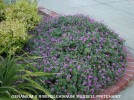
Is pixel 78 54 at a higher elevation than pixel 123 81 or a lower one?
higher

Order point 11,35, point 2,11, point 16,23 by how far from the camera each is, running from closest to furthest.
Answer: point 11,35
point 16,23
point 2,11

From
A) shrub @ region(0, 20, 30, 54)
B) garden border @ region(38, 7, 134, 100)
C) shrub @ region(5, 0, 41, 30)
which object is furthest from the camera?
shrub @ region(5, 0, 41, 30)

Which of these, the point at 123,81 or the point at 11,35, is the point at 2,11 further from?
the point at 123,81

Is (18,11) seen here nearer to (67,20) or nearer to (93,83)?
(67,20)

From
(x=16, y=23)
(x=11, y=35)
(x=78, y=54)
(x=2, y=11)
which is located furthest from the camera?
(x=2, y=11)

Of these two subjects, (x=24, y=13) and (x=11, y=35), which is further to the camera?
(x=24, y=13)

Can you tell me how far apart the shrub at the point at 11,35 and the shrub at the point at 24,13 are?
1.05 feet

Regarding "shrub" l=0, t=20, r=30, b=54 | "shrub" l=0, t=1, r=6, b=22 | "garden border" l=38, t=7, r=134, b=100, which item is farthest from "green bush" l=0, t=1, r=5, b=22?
"garden border" l=38, t=7, r=134, b=100

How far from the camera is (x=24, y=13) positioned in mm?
4414

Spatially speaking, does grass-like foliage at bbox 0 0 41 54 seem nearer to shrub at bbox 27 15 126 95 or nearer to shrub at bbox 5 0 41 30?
shrub at bbox 5 0 41 30

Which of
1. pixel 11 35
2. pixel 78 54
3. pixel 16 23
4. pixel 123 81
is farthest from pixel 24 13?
pixel 123 81

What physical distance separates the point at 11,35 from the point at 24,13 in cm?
73

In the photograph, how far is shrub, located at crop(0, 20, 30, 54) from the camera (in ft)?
12.3

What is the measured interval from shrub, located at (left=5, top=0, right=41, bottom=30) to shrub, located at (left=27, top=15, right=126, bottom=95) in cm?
16
